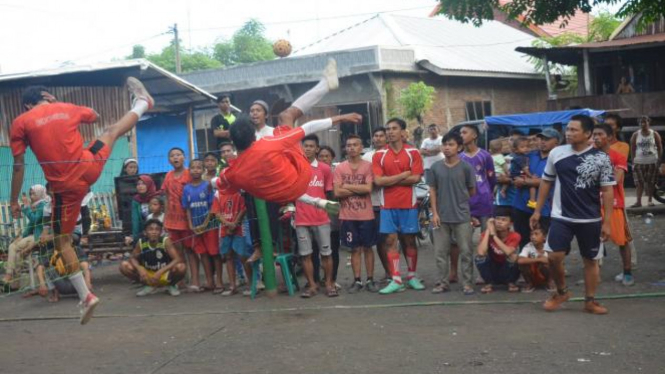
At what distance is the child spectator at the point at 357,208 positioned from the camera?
9539 millimetres

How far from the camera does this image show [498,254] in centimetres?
908

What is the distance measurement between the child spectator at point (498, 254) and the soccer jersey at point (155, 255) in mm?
4008

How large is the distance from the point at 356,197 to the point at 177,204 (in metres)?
2.43

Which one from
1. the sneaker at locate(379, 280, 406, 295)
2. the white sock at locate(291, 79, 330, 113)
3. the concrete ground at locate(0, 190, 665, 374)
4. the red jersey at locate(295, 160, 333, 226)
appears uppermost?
the white sock at locate(291, 79, 330, 113)

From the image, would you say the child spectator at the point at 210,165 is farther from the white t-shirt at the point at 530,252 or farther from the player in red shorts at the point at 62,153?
the white t-shirt at the point at 530,252

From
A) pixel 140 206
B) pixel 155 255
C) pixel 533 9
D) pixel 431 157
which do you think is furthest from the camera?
pixel 431 157

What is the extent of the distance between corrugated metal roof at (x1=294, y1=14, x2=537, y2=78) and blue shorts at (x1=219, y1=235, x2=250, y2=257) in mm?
15272

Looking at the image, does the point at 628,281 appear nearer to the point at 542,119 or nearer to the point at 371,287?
the point at 371,287

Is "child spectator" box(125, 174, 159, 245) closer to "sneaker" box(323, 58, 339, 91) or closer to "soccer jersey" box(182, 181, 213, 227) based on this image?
"soccer jersey" box(182, 181, 213, 227)

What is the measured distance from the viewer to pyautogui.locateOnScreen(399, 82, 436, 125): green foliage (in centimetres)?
2303

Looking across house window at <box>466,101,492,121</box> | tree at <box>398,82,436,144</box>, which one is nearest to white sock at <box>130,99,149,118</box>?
tree at <box>398,82,436,144</box>

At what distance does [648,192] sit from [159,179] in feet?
32.0

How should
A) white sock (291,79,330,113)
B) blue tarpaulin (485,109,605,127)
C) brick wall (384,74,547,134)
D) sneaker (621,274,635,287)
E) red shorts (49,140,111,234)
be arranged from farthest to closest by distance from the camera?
brick wall (384,74,547,134) → blue tarpaulin (485,109,605,127) → sneaker (621,274,635,287) → white sock (291,79,330,113) → red shorts (49,140,111,234)

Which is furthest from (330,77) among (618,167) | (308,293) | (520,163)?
(618,167)
